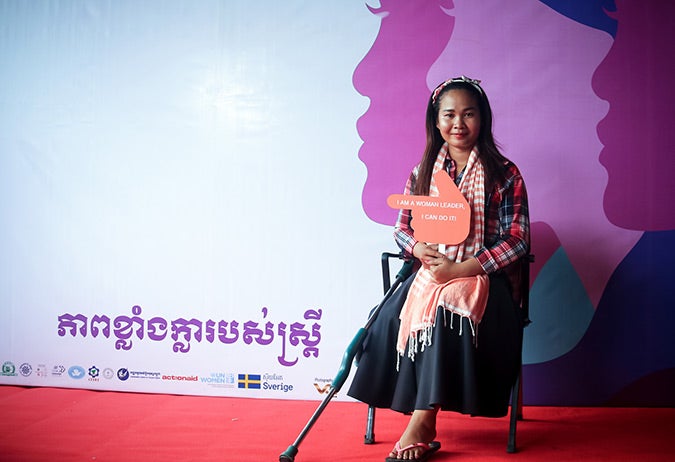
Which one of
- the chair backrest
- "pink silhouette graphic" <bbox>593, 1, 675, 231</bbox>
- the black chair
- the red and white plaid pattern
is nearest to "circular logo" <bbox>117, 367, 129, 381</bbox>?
the black chair

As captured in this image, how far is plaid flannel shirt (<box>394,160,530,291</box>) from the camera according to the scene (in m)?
2.22

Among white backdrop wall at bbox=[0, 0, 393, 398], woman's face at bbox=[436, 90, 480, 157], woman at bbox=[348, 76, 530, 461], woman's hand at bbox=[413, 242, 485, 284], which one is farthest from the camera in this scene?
white backdrop wall at bbox=[0, 0, 393, 398]

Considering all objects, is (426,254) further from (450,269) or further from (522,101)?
(522,101)

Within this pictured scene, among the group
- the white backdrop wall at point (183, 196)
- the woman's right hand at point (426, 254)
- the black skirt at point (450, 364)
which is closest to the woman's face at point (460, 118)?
the woman's right hand at point (426, 254)

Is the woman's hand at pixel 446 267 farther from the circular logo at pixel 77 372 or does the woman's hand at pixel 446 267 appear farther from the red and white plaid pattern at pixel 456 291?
the circular logo at pixel 77 372

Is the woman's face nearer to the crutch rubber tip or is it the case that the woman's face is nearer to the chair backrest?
the chair backrest

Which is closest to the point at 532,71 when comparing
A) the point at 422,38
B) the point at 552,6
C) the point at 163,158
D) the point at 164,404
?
the point at 552,6

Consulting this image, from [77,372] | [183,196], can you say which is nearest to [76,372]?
[77,372]

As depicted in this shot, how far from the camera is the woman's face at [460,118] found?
2.34m

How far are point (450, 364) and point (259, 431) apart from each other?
2.62 feet

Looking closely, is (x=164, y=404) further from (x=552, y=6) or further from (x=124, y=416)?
(x=552, y=6)

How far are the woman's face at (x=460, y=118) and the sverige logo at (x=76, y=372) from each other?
6.56ft

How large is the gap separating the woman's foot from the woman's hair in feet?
2.60

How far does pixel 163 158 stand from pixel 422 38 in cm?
130
